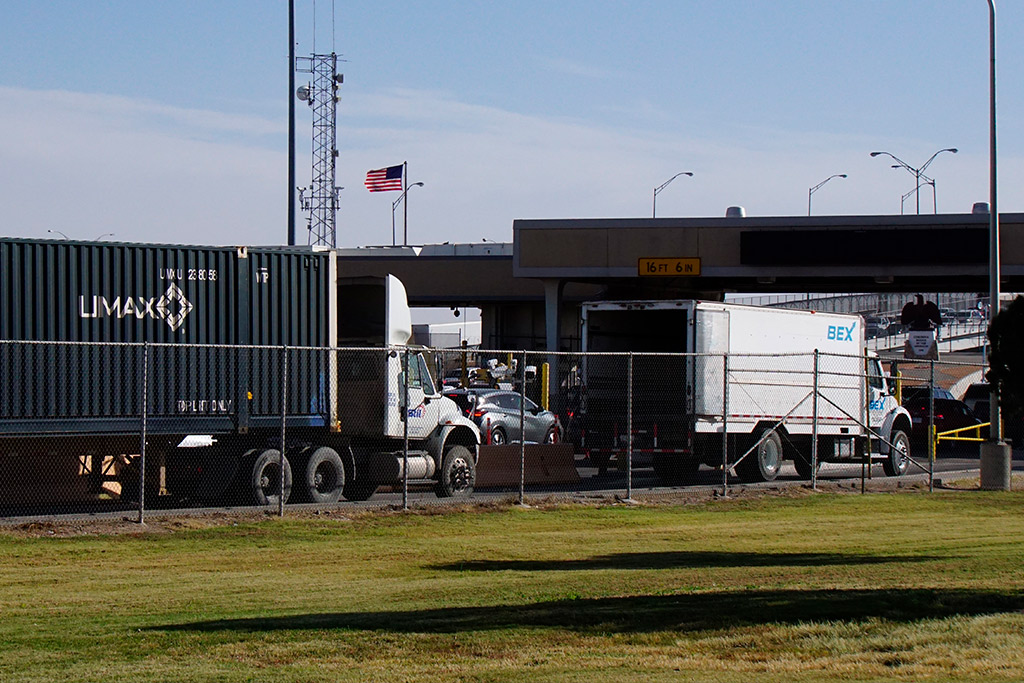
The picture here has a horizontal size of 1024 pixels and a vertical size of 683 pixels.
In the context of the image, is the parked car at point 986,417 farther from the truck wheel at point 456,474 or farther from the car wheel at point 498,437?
the truck wheel at point 456,474

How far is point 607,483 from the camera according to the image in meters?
22.1

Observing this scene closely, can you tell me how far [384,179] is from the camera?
203 feet

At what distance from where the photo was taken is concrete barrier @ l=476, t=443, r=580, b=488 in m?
20.1

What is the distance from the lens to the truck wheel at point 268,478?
17719mm

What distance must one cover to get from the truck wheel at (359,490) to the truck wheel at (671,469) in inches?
223

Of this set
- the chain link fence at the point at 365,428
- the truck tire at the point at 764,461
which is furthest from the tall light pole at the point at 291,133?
the truck tire at the point at 764,461

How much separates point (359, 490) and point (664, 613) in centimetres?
1026

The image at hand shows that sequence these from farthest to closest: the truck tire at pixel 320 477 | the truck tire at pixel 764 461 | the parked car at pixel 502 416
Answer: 1. the parked car at pixel 502 416
2. the truck tire at pixel 764 461
3. the truck tire at pixel 320 477

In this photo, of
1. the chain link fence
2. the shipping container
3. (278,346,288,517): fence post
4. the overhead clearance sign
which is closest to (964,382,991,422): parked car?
the overhead clearance sign

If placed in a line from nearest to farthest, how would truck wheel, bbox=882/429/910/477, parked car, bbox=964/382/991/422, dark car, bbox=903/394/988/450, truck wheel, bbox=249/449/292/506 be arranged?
truck wheel, bbox=249/449/292/506, truck wheel, bbox=882/429/910/477, dark car, bbox=903/394/988/450, parked car, bbox=964/382/991/422

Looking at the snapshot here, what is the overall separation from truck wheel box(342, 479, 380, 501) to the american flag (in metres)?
42.3

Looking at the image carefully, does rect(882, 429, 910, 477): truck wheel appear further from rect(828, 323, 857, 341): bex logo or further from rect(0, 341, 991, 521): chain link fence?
rect(828, 323, 857, 341): bex logo

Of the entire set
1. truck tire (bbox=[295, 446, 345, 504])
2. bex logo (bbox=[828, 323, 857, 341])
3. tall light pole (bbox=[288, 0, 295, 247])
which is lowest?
truck tire (bbox=[295, 446, 345, 504])

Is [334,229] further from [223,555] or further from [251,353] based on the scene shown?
→ [223,555]
